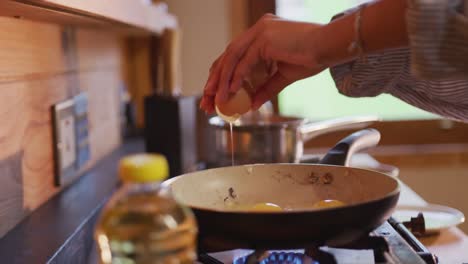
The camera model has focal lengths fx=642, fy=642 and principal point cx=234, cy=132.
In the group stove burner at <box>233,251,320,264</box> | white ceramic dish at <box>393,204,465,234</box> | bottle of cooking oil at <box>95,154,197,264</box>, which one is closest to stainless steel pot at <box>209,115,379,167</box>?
white ceramic dish at <box>393,204,465,234</box>

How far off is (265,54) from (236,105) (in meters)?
0.12

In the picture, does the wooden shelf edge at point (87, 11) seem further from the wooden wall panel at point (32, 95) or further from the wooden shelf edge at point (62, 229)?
the wooden shelf edge at point (62, 229)

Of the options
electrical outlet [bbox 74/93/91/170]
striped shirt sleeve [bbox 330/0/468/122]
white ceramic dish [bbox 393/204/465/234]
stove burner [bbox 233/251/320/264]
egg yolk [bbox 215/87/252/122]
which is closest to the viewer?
striped shirt sleeve [bbox 330/0/468/122]

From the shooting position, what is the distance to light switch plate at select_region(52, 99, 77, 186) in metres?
1.41

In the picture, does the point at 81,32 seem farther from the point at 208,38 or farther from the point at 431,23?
the point at 431,23

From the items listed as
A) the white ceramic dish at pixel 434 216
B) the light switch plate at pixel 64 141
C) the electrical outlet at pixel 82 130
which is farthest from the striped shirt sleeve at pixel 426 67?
the electrical outlet at pixel 82 130

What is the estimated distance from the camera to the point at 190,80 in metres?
2.59

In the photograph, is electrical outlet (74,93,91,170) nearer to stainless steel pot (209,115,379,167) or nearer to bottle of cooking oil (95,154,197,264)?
stainless steel pot (209,115,379,167)

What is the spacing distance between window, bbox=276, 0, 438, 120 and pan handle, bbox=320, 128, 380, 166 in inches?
55.5

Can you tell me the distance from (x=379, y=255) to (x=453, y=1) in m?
0.32

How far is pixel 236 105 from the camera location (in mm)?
946

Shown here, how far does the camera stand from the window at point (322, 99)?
103 inches

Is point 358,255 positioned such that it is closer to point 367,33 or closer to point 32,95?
point 367,33

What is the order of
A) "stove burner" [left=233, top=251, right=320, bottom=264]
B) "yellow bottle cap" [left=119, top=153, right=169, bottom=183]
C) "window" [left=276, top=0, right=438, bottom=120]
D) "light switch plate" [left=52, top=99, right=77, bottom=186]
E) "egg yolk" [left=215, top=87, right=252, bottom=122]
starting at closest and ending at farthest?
"yellow bottle cap" [left=119, top=153, right=169, bottom=183]
"stove burner" [left=233, top=251, right=320, bottom=264]
"egg yolk" [left=215, top=87, right=252, bottom=122]
"light switch plate" [left=52, top=99, right=77, bottom=186]
"window" [left=276, top=0, right=438, bottom=120]
